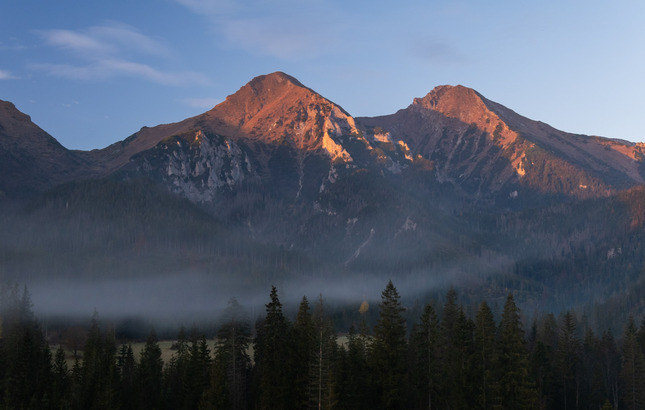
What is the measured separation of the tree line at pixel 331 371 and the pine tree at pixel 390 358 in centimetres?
11

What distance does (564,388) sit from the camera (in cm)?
10544

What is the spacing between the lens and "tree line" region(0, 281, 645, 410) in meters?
69.4

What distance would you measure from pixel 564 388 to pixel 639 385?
11484mm

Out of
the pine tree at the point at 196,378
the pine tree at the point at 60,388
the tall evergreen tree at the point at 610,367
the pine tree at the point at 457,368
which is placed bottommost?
the tall evergreen tree at the point at 610,367

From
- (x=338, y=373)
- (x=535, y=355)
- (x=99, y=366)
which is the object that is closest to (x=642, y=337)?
(x=535, y=355)

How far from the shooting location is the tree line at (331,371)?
6944 centimetres

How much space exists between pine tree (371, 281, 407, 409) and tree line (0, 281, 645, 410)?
0.37ft

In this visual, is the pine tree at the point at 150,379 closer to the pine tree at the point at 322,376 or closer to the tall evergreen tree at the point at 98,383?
the tall evergreen tree at the point at 98,383

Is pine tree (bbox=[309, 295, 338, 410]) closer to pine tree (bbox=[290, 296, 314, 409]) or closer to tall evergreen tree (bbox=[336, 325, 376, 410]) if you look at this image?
pine tree (bbox=[290, 296, 314, 409])

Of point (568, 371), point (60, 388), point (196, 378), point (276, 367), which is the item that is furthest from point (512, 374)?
point (60, 388)

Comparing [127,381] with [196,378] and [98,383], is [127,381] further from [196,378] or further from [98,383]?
[196,378]

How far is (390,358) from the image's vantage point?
70812 millimetres

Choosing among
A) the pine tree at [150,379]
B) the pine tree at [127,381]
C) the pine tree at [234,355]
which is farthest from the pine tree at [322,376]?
the pine tree at [127,381]

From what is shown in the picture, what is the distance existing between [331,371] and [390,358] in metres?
6.93
